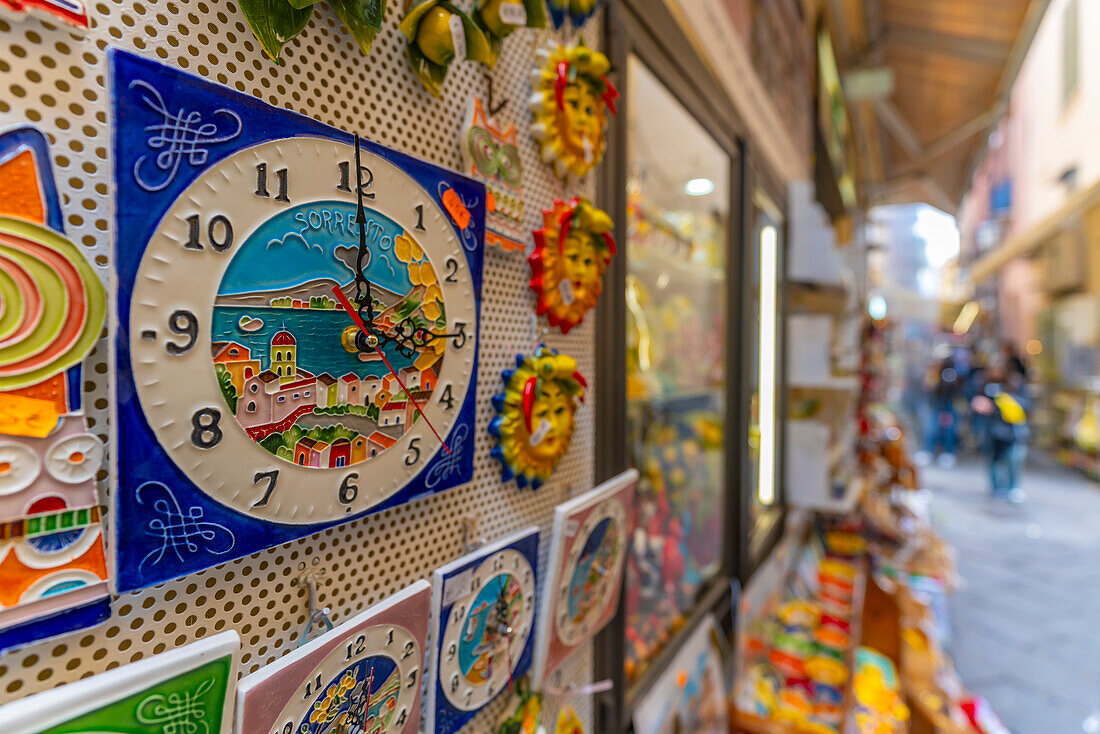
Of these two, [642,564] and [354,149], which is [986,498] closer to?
[642,564]

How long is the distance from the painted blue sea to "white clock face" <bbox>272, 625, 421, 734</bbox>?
9.8 inches

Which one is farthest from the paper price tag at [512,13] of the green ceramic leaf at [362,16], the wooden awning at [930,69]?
the wooden awning at [930,69]

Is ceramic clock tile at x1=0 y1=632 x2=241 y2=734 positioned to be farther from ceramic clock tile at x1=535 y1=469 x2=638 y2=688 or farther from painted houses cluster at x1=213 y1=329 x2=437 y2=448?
ceramic clock tile at x1=535 y1=469 x2=638 y2=688

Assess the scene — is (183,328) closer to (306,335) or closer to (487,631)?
(306,335)

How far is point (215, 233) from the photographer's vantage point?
1.32 ft

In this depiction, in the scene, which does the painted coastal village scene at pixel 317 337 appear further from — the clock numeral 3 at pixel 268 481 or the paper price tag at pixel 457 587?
the paper price tag at pixel 457 587

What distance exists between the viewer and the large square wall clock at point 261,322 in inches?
14.2

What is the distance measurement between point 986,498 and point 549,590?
25.7ft

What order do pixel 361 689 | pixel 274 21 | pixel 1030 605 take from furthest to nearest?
pixel 1030 605, pixel 361 689, pixel 274 21

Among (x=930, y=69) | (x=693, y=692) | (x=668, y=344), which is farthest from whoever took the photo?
(x=930, y=69)

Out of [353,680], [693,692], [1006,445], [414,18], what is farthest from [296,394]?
[1006,445]

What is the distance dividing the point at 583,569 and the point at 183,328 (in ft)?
2.25

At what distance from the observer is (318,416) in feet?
1.60

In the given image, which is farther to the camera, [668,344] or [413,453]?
[668,344]
